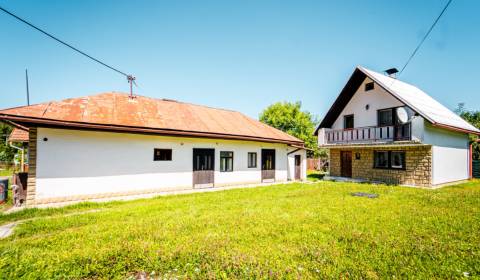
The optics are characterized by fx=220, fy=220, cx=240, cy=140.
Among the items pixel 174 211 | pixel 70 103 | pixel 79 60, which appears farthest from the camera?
pixel 70 103

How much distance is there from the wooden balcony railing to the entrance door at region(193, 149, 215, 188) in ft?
28.6

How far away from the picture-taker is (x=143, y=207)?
279 inches

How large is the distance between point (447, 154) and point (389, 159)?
303 centimetres

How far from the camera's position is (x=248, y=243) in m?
4.18

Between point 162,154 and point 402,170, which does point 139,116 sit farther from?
point 402,170

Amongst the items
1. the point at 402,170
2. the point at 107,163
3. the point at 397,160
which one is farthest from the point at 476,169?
the point at 107,163

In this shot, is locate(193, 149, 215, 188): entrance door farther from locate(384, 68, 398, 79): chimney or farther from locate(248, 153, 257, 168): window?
locate(384, 68, 398, 79): chimney

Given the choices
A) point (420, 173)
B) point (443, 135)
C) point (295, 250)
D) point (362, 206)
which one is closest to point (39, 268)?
point (295, 250)

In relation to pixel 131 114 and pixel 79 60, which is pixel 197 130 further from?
pixel 79 60

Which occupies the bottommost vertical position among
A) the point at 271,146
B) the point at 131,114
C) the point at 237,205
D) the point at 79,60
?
the point at 237,205

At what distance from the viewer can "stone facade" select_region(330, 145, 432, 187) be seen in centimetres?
1180

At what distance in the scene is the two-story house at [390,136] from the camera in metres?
11.7

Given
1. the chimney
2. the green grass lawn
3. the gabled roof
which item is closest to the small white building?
the green grass lawn

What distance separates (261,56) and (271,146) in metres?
5.75
